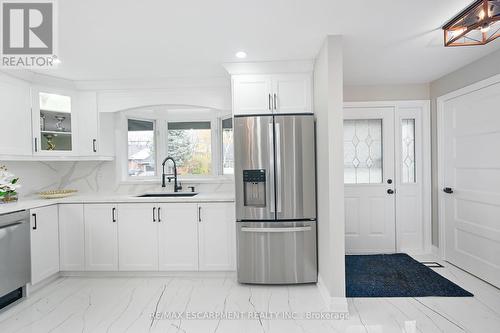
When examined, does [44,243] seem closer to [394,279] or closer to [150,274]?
[150,274]

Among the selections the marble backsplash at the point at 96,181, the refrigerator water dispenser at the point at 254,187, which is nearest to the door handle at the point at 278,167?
the refrigerator water dispenser at the point at 254,187

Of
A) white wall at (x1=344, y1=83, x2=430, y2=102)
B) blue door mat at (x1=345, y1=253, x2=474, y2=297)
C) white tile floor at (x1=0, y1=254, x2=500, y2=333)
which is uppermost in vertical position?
white wall at (x1=344, y1=83, x2=430, y2=102)

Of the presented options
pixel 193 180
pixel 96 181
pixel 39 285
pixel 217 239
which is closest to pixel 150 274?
pixel 217 239

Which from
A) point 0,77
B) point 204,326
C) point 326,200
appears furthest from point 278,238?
point 0,77

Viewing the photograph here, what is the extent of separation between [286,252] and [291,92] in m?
1.67

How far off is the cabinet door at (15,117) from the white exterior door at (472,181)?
4955mm

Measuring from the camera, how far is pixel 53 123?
336cm

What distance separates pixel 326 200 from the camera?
→ 248 cm

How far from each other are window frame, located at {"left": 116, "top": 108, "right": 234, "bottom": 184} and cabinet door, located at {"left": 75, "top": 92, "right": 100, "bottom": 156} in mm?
312

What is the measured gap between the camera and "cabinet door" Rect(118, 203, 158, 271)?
3160mm

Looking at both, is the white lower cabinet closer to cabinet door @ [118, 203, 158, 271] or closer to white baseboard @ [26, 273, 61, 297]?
cabinet door @ [118, 203, 158, 271]

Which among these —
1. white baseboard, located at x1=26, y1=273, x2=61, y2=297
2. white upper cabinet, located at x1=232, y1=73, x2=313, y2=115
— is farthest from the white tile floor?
white upper cabinet, located at x1=232, y1=73, x2=313, y2=115

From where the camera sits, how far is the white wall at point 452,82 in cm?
281

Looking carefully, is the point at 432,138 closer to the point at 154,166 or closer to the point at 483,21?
the point at 483,21
